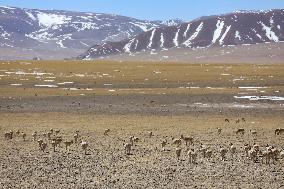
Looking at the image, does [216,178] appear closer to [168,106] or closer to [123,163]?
[123,163]

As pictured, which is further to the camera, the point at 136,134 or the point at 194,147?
the point at 136,134

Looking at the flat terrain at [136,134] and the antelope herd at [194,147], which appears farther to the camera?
the antelope herd at [194,147]

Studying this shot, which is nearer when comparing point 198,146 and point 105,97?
point 198,146

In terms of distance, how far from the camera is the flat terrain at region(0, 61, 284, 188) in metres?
18.3

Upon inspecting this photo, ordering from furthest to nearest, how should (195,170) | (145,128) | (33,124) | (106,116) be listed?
(106,116) → (33,124) → (145,128) → (195,170)

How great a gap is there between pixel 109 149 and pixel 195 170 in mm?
6396

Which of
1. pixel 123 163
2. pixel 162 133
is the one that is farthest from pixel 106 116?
pixel 123 163

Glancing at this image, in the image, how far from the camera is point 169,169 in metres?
19.8

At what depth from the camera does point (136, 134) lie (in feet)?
98.4

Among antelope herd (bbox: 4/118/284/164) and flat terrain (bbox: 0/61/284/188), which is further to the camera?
antelope herd (bbox: 4/118/284/164)

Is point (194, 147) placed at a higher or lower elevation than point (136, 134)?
higher

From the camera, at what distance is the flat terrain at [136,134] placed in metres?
18.3

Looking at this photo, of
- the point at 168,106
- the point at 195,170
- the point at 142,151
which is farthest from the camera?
the point at 168,106

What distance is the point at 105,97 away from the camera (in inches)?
2117
